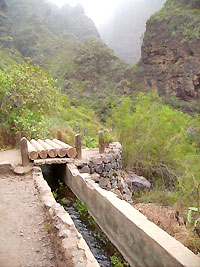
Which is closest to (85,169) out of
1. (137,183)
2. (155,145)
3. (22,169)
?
(22,169)

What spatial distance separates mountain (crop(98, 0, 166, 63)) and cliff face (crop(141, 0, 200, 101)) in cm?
1815

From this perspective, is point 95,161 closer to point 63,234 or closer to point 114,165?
point 114,165

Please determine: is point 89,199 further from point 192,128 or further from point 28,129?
point 192,128

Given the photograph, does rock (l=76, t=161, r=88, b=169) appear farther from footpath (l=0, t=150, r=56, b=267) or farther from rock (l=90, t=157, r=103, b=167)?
footpath (l=0, t=150, r=56, b=267)

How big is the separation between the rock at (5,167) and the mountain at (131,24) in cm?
4316

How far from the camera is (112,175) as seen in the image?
315 inches

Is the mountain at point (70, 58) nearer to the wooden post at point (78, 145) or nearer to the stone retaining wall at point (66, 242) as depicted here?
the wooden post at point (78, 145)

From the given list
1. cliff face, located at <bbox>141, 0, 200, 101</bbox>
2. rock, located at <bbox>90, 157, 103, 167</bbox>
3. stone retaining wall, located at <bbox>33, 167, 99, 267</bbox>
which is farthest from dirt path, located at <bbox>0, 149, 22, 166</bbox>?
cliff face, located at <bbox>141, 0, 200, 101</bbox>

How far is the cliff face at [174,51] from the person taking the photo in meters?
25.2

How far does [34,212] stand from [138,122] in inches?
281

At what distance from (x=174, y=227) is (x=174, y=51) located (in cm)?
2506

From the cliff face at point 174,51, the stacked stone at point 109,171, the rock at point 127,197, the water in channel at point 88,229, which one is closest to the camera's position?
the water in channel at point 88,229

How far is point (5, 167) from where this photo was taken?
702 centimetres

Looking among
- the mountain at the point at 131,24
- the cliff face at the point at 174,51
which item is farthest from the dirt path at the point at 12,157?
the mountain at the point at 131,24
